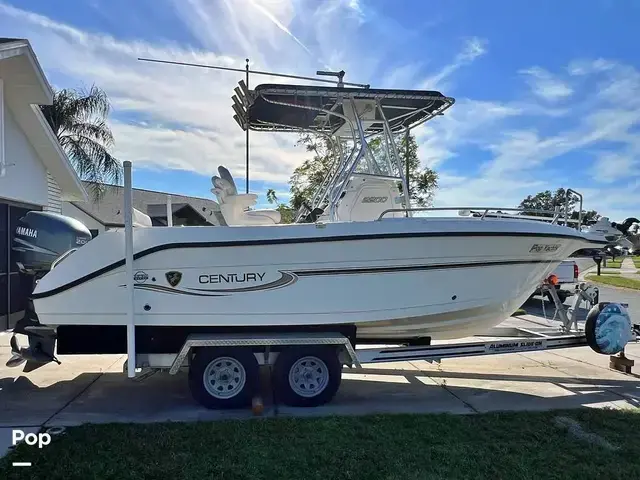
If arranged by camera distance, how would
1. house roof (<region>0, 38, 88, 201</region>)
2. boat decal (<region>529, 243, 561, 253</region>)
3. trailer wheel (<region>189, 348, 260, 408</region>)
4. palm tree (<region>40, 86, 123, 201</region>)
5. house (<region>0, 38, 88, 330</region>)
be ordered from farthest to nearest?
palm tree (<region>40, 86, 123, 201</region>) → house (<region>0, 38, 88, 330</region>) → house roof (<region>0, 38, 88, 201</region>) → boat decal (<region>529, 243, 561, 253</region>) → trailer wheel (<region>189, 348, 260, 408</region>)

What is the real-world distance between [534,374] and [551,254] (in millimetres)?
1766

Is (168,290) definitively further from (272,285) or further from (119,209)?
(119,209)

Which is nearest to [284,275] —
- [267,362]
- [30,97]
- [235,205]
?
[267,362]

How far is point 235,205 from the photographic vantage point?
574 cm

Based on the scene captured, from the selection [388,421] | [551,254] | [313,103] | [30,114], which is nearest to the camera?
[388,421]

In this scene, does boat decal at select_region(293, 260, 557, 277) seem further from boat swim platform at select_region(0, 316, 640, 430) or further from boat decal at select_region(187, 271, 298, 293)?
boat swim platform at select_region(0, 316, 640, 430)

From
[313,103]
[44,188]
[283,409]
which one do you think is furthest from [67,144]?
[283,409]

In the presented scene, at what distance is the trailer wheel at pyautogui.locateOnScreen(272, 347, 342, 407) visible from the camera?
16.4 feet

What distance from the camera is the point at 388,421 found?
4.51 metres

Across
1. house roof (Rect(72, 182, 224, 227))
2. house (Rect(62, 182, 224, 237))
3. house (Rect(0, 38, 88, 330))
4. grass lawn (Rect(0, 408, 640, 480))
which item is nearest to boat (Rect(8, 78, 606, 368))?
grass lawn (Rect(0, 408, 640, 480))

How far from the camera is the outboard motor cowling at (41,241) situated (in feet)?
17.7

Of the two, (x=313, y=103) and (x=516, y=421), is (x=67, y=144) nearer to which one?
(x=313, y=103)

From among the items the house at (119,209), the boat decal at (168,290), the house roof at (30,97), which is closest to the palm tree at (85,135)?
the house at (119,209)

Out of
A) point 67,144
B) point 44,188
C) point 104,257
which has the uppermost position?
point 67,144
